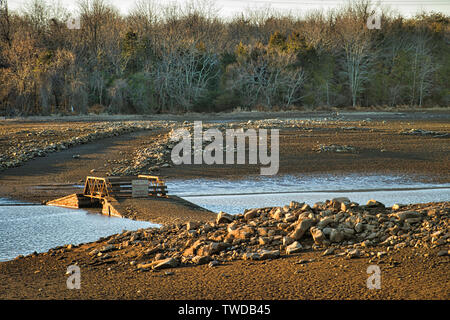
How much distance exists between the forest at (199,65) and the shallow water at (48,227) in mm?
35614

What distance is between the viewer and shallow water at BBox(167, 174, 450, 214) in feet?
57.1

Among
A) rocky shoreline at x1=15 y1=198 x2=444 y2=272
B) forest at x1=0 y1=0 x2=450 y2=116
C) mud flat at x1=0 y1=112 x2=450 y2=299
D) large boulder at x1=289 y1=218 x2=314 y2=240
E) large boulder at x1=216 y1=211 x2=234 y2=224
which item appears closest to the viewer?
mud flat at x1=0 y1=112 x2=450 y2=299

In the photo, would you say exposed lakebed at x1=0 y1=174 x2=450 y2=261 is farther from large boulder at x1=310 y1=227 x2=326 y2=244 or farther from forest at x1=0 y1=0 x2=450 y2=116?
forest at x1=0 y1=0 x2=450 y2=116

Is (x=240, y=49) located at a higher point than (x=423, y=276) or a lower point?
higher

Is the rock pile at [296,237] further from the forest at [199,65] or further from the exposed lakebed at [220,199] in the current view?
the forest at [199,65]

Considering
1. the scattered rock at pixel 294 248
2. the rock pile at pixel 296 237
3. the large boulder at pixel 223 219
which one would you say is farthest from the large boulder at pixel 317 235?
the large boulder at pixel 223 219

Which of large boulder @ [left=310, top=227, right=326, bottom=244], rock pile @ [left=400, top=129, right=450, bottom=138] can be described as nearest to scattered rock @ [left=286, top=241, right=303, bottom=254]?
large boulder @ [left=310, top=227, right=326, bottom=244]

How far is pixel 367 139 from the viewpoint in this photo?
29.8m

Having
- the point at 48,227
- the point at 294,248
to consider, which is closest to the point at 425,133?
the point at 48,227

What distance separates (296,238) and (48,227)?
771 centimetres

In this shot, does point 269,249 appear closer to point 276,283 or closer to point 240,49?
point 276,283
